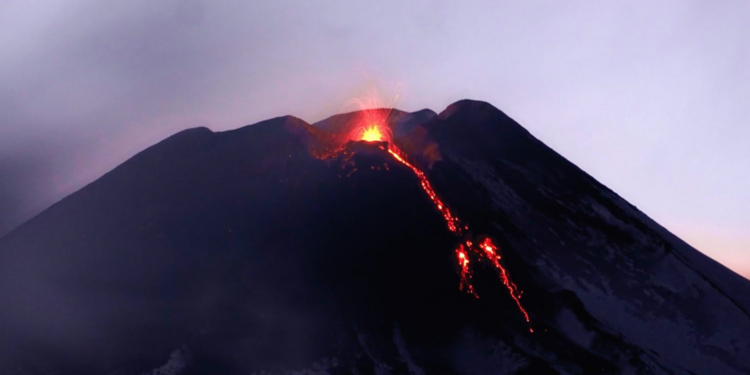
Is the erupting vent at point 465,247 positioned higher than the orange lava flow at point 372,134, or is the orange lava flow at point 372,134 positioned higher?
the orange lava flow at point 372,134

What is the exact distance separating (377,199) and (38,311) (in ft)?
45.4

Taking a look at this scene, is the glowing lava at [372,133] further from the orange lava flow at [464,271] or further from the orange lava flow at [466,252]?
the orange lava flow at [464,271]

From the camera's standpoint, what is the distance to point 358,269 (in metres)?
34.8

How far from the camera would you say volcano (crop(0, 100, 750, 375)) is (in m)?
30.1

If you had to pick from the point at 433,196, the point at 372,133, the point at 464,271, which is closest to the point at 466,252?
the point at 464,271

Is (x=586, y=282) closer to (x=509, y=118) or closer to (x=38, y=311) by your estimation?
(x=509, y=118)

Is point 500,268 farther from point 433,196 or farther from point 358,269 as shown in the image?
point 358,269

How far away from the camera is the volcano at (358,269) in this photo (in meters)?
30.1

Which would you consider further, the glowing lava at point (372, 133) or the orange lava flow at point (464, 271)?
the glowing lava at point (372, 133)

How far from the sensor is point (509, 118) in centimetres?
4556

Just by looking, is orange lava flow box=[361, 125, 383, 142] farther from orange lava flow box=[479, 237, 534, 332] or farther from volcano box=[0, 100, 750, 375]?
orange lava flow box=[479, 237, 534, 332]

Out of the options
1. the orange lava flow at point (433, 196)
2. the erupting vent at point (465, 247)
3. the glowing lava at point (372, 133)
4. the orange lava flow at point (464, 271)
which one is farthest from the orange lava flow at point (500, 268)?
the glowing lava at point (372, 133)

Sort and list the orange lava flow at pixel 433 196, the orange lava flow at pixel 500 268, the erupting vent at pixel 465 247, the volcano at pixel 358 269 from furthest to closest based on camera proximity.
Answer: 1. the orange lava flow at pixel 433 196
2. the erupting vent at pixel 465 247
3. the orange lava flow at pixel 500 268
4. the volcano at pixel 358 269

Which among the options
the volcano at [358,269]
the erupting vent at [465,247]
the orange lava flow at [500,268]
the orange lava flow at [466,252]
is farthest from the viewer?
the erupting vent at [465,247]
